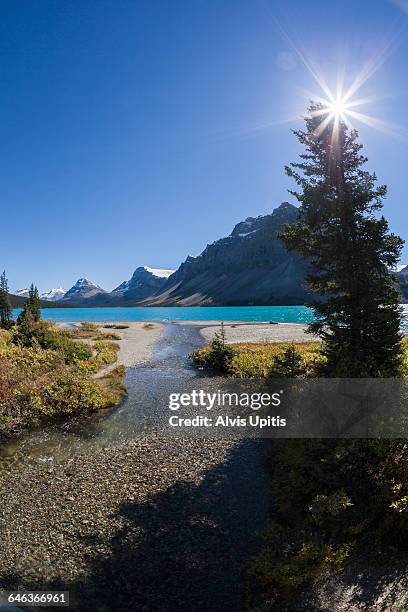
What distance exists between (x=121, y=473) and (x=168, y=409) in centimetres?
722

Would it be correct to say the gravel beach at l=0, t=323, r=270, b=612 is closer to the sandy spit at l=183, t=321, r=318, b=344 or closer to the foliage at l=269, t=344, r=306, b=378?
the foliage at l=269, t=344, r=306, b=378

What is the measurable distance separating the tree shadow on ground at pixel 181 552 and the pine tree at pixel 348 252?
5214mm

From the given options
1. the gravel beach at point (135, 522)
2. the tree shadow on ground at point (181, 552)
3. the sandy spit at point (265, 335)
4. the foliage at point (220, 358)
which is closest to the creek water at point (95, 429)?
the gravel beach at point (135, 522)

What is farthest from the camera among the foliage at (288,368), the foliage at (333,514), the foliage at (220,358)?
the foliage at (220,358)

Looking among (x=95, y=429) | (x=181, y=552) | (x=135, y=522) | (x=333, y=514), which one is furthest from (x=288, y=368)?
(x=181, y=552)

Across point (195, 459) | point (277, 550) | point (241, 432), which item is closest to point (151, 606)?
point (277, 550)

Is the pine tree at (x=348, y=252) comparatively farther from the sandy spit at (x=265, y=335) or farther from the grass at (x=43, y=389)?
the sandy spit at (x=265, y=335)

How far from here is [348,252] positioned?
12336mm

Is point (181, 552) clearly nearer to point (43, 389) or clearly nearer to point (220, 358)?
point (43, 389)

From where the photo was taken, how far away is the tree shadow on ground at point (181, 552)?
6.35 m

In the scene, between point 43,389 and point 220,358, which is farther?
point 220,358

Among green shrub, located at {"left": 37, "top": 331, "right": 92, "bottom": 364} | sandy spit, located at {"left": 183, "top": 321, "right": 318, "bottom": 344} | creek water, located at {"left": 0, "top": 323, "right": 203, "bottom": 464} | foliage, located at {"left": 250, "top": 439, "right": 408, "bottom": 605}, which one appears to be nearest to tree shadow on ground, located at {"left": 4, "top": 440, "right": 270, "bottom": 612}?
foliage, located at {"left": 250, "top": 439, "right": 408, "bottom": 605}

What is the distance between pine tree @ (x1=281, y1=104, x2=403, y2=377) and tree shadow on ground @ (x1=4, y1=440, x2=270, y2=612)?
17.1 ft

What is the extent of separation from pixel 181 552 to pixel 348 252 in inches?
409
